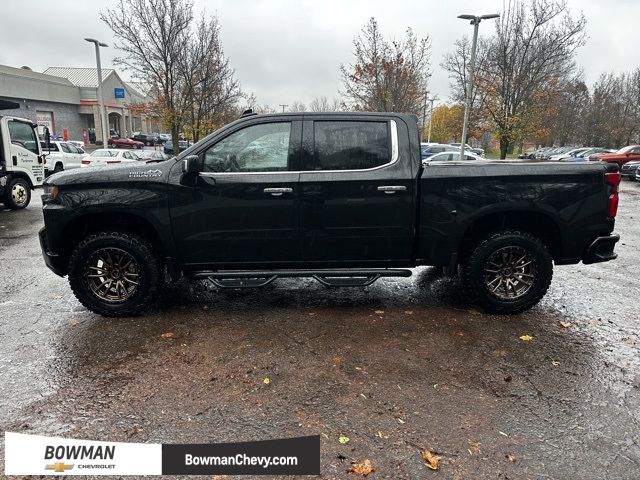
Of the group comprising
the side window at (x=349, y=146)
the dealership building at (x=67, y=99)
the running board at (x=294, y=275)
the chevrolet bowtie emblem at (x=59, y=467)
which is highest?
the dealership building at (x=67, y=99)

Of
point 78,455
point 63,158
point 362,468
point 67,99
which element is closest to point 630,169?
point 362,468

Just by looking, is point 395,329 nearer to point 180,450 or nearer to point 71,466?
point 180,450

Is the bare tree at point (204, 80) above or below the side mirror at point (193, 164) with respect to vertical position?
above

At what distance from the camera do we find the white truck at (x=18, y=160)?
11.1 m

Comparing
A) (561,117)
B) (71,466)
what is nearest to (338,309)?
(71,466)

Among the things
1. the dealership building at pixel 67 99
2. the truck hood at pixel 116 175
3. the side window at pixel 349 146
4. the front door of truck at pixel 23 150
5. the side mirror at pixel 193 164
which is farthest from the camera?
the dealership building at pixel 67 99

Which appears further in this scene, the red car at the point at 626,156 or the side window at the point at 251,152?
the red car at the point at 626,156

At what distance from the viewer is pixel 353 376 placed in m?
3.50

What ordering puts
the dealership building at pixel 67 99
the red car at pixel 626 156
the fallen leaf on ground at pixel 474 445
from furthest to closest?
the dealership building at pixel 67 99
the red car at pixel 626 156
the fallen leaf on ground at pixel 474 445

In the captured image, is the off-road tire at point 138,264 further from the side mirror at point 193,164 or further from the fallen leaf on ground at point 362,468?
the fallen leaf on ground at point 362,468

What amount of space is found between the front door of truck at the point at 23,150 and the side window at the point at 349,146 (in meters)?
10.0

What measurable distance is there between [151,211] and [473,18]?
60.6ft

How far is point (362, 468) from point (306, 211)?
2.46 metres

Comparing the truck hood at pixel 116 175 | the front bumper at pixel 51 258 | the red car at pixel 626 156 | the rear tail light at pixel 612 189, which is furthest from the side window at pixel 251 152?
the red car at pixel 626 156
